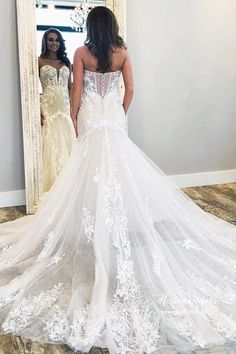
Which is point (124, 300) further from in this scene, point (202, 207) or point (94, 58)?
point (202, 207)

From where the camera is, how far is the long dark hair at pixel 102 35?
2555mm

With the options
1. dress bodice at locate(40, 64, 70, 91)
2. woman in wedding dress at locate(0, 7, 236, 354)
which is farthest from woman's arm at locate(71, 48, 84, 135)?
dress bodice at locate(40, 64, 70, 91)

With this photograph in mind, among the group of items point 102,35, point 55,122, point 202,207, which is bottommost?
point 202,207

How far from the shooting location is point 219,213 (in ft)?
12.4

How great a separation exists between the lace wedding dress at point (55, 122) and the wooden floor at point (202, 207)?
500 millimetres

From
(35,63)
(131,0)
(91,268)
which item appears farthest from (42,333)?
(131,0)

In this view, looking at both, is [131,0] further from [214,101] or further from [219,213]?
[219,213]

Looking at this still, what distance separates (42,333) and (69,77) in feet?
7.38

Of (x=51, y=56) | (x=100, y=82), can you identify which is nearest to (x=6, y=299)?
(x=100, y=82)

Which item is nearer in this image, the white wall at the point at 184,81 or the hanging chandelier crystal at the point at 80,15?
the hanging chandelier crystal at the point at 80,15

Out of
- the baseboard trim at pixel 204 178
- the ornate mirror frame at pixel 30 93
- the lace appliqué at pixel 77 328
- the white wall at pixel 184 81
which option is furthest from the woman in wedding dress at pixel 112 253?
the baseboard trim at pixel 204 178

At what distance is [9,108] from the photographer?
147 inches

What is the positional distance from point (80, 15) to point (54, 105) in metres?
0.78

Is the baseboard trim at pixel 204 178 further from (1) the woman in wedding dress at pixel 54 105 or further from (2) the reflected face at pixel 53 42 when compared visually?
(2) the reflected face at pixel 53 42
